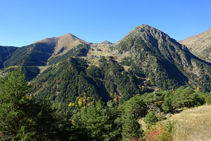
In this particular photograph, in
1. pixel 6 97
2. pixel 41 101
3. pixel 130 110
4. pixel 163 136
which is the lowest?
pixel 130 110

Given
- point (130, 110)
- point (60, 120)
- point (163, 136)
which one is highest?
point (60, 120)

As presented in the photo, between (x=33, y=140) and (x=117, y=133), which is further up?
(x=33, y=140)

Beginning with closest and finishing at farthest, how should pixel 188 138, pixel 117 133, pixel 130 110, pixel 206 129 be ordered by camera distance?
pixel 188 138 → pixel 206 129 → pixel 117 133 → pixel 130 110

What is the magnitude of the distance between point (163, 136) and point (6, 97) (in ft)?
72.2

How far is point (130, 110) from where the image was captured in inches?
2053

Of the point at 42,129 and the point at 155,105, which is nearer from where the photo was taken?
the point at 42,129

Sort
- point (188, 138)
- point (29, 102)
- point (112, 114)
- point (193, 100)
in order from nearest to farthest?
point (29, 102) < point (188, 138) < point (112, 114) < point (193, 100)

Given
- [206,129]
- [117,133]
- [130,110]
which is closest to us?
[206,129]

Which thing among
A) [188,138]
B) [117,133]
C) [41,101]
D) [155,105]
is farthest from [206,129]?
[155,105]

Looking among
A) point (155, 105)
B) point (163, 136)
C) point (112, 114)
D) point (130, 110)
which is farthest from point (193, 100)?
point (163, 136)

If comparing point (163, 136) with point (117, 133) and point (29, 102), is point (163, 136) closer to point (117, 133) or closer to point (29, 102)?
point (117, 133)

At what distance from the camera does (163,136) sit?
17406 mm

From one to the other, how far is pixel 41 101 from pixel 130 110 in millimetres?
43403

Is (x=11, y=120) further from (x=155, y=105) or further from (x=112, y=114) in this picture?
(x=155, y=105)
